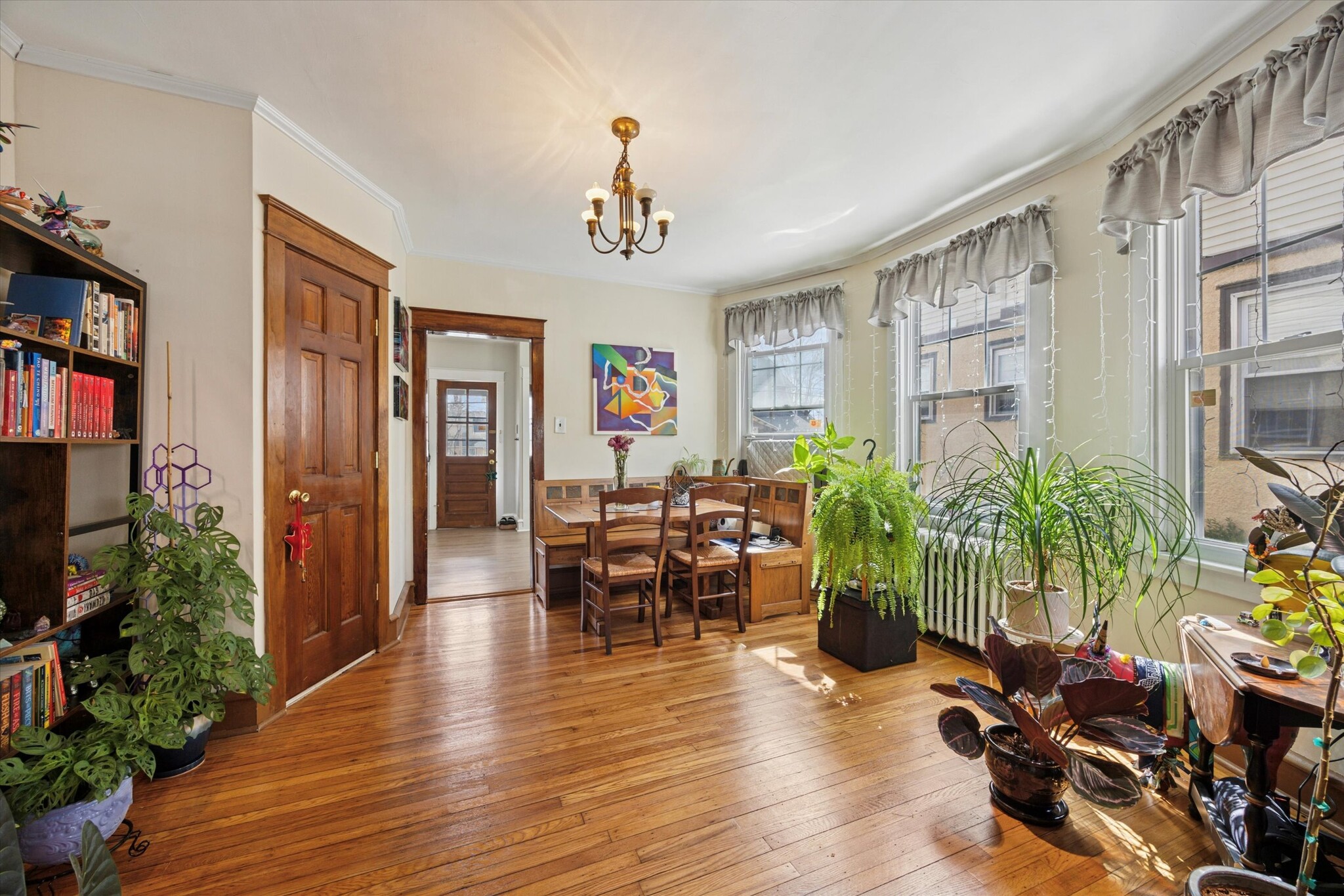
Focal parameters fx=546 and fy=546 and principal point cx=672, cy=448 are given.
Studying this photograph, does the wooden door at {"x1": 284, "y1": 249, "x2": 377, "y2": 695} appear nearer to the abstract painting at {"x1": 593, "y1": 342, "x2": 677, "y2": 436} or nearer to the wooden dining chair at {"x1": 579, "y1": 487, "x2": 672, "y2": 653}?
the wooden dining chair at {"x1": 579, "y1": 487, "x2": 672, "y2": 653}

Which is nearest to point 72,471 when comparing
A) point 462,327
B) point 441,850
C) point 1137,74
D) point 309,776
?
point 309,776

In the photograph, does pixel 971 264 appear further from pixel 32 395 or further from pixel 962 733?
pixel 32 395

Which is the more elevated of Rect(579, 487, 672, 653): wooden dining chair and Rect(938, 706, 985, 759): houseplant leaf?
Rect(579, 487, 672, 653): wooden dining chair

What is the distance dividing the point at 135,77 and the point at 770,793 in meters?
3.60

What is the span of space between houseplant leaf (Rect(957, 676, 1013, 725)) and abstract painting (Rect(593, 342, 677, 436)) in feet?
11.2

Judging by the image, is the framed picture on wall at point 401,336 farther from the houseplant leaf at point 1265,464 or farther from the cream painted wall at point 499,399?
the houseplant leaf at point 1265,464

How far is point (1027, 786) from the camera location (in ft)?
5.76

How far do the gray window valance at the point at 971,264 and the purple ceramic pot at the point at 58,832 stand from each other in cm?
413

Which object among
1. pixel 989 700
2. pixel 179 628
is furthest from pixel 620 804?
pixel 179 628

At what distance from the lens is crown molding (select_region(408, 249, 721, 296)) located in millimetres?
4168

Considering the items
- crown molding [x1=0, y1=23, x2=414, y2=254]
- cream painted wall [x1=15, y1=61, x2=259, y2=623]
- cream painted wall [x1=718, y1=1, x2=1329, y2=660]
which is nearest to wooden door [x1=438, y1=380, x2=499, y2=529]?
crown molding [x1=0, y1=23, x2=414, y2=254]

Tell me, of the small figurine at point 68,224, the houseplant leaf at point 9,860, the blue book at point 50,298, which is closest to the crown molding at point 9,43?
the small figurine at point 68,224

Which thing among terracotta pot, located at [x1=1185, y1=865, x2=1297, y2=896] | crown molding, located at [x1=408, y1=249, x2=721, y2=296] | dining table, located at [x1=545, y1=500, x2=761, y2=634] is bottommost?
terracotta pot, located at [x1=1185, y1=865, x2=1297, y2=896]

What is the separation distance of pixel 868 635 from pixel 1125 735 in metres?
1.33
